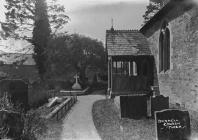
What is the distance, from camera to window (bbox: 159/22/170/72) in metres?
17.2

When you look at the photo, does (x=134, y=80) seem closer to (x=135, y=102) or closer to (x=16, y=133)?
(x=135, y=102)

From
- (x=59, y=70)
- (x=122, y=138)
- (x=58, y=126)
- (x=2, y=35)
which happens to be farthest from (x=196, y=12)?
(x=59, y=70)

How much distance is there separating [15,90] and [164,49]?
29.2ft

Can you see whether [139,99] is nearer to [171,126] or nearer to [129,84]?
[171,126]

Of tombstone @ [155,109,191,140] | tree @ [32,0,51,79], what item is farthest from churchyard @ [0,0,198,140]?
tree @ [32,0,51,79]

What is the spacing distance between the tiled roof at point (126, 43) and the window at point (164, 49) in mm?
2140

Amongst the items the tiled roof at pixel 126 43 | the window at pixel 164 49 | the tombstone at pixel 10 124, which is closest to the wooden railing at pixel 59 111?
the tiled roof at pixel 126 43

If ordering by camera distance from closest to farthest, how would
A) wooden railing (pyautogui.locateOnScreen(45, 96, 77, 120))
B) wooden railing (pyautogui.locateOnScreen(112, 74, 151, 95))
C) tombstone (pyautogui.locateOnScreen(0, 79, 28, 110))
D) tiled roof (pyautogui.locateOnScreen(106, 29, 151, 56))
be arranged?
wooden railing (pyautogui.locateOnScreen(45, 96, 77, 120)), tombstone (pyautogui.locateOnScreen(0, 79, 28, 110)), tiled roof (pyautogui.locateOnScreen(106, 29, 151, 56)), wooden railing (pyautogui.locateOnScreen(112, 74, 151, 95))

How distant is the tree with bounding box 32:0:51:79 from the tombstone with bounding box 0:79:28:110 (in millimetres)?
15214

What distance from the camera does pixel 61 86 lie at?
130 ft

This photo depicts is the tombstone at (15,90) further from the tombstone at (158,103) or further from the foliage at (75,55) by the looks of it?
the foliage at (75,55)

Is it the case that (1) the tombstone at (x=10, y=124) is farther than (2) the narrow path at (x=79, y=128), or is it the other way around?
(2) the narrow path at (x=79, y=128)

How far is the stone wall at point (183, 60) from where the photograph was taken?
12.8m

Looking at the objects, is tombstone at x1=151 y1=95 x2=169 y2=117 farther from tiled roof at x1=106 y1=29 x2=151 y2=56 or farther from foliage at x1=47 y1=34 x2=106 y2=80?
foliage at x1=47 y1=34 x2=106 y2=80
